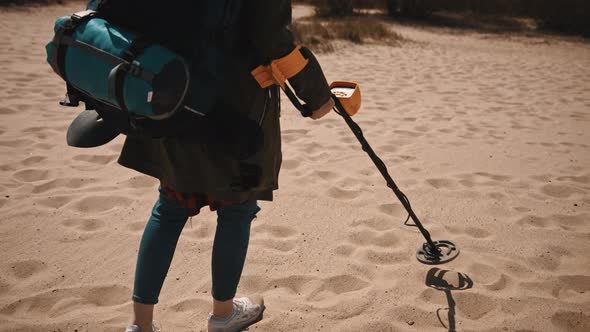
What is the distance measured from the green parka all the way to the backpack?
2.4 inches

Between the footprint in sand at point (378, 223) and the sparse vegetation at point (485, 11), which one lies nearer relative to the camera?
the footprint in sand at point (378, 223)

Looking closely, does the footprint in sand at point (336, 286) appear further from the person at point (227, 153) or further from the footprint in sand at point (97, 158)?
the footprint in sand at point (97, 158)

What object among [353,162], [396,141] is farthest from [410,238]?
[396,141]

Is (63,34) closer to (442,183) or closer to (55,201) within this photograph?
(55,201)

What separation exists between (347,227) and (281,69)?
4.88ft

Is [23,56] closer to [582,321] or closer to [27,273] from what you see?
[27,273]

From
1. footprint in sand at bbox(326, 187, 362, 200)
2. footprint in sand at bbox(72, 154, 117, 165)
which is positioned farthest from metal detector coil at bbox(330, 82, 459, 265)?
footprint in sand at bbox(72, 154, 117, 165)

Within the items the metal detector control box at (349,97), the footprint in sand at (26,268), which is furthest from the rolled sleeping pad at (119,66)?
the footprint in sand at (26,268)

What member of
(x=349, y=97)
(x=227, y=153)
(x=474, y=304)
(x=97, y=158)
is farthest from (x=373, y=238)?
(x=97, y=158)

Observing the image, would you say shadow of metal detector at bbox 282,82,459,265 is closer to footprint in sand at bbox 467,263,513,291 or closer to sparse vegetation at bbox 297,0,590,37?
footprint in sand at bbox 467,263,513,291

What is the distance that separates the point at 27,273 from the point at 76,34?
1413 mm

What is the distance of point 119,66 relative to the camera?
1.16m

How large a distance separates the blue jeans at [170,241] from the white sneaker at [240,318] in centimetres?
26

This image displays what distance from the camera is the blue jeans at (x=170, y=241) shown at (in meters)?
1.56
